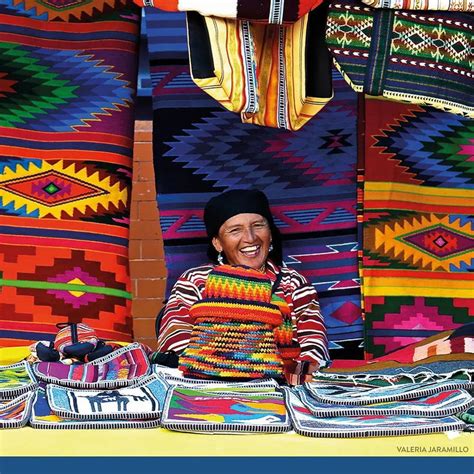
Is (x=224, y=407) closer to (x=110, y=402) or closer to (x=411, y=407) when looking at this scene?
(x=110, y=402)

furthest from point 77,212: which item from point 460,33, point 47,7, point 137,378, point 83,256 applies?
point 460,33

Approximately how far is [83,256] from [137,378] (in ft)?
3.62

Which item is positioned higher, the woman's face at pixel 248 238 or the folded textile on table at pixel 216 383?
the woman's face at pixel 248 238

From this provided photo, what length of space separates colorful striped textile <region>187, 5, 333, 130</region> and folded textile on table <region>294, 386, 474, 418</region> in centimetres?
103

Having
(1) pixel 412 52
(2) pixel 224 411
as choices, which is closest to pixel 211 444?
(2) pixel 224 411

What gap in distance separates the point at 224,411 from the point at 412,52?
1.37 meters

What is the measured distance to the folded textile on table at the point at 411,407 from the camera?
3.59 meters

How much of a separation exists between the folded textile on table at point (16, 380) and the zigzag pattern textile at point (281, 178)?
99 centimetres

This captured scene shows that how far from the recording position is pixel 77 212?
5062 mm

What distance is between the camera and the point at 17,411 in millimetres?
3621

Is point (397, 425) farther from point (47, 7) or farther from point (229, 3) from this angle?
point (47, 7)

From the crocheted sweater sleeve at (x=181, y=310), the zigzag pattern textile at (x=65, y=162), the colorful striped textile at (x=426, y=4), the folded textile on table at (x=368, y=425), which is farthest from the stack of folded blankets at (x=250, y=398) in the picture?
the colorful striped textile at (x=426, y=4)

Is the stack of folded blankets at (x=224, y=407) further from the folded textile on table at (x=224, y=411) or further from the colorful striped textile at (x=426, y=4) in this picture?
the colorful striped textile at (x=426, y=4)

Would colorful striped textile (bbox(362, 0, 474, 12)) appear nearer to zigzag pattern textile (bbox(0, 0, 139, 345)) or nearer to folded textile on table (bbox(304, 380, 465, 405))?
folded textile on table (bbox(304, 380, 465, 405))
